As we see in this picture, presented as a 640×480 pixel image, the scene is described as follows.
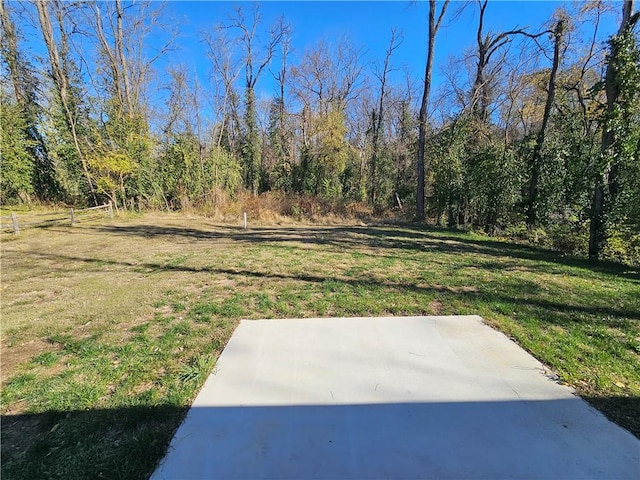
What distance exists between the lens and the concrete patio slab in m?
1.60

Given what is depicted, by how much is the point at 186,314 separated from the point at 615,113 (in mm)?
8816

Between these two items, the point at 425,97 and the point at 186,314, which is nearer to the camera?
the point at 186,314

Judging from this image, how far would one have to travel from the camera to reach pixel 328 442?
1758 millimetres

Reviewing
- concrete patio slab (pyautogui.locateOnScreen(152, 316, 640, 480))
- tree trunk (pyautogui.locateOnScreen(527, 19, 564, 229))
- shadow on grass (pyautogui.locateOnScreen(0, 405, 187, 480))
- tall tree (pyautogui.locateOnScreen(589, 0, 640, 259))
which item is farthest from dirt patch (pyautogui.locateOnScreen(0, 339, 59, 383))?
tree trunk (pyautogui.locateOnScreen(527, 19, 564, 229))

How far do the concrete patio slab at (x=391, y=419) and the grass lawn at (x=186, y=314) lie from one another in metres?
0.22

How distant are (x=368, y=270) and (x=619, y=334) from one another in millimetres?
3278

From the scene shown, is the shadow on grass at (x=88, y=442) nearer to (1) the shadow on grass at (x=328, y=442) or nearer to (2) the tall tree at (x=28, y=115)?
(1) the shadow on grass at (x=328, y=442)

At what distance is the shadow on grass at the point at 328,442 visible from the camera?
62.7 inches

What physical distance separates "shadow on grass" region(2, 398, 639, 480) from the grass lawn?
0.06 feet

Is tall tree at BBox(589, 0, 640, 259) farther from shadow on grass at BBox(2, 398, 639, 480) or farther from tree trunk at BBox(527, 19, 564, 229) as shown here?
shadow on grass at BBox(2, 398, 639, 480)

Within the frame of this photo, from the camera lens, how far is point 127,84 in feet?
53.1

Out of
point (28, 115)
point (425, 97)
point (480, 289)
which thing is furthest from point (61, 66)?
point (480, 289)

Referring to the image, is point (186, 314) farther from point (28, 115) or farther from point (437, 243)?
point (28, 115)

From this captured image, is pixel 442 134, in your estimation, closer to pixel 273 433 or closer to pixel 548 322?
pixel 548 322
